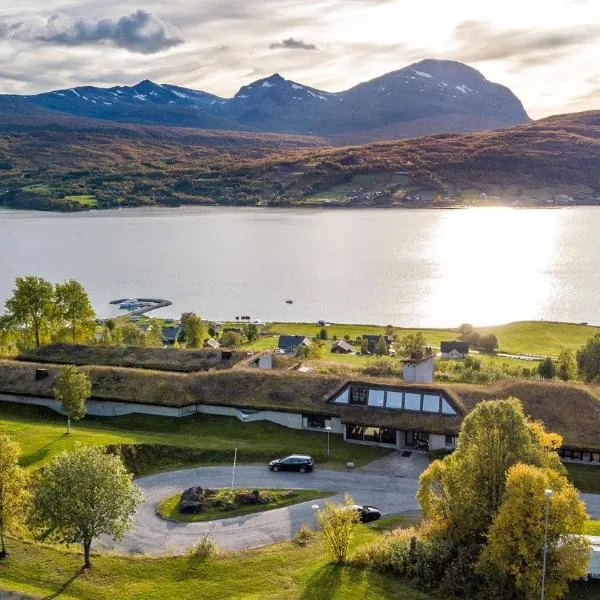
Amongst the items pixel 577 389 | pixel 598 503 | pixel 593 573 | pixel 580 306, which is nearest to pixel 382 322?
pixel 580 306

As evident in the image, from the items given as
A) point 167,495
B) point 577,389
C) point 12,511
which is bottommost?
point 167,495

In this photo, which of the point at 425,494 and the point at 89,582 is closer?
the point at 89,582

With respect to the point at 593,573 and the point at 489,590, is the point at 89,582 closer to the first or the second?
the point at 489,590

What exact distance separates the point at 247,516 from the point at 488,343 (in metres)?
76.2

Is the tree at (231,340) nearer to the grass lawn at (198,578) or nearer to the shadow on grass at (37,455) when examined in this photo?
the shadow on grass at (37,455)

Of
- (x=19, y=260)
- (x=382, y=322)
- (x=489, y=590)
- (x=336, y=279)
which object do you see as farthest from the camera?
(x=19, y=260)

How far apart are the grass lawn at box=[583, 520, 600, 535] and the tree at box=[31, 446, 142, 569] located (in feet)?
72.6

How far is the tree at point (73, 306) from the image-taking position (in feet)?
252

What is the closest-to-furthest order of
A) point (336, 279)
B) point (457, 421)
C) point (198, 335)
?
point (457, 421)
point (198, 335)
point (336, 279)

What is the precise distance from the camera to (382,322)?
5241 inches

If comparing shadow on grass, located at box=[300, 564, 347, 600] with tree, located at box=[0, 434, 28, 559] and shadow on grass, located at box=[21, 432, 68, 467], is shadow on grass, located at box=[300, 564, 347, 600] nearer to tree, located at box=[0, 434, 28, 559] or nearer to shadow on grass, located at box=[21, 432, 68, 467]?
tree, located at box=[0, 434, 28, 559]

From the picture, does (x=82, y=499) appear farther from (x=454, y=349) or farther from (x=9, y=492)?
(x=454, y=349)

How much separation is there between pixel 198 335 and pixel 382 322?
50321 mm

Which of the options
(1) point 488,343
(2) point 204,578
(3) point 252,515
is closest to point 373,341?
(1) point 488,343
